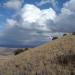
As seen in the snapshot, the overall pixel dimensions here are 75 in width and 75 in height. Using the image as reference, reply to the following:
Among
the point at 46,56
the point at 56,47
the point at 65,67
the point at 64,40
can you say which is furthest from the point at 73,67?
the point at 64,40

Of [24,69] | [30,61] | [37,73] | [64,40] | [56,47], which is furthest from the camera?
[64,40]

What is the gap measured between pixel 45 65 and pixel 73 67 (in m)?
3.22

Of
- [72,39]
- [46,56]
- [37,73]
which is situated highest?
[72,39]

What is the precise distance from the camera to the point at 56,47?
35781mm

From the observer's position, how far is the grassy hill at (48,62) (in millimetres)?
27561

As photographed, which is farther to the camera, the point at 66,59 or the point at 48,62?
the point at 48,62

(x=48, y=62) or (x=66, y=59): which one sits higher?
(x=66, y=59)

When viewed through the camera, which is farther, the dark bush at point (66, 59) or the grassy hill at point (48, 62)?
the dark bush at point (66, 59)

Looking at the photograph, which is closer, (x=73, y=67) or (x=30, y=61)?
(x=73, y=67)

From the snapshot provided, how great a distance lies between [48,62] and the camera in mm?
30562

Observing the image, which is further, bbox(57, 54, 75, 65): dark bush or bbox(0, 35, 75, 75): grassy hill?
bbox(57, 54, 75, 65): dark bush

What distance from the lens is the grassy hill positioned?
27.6 meters

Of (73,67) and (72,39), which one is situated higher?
(72,39)

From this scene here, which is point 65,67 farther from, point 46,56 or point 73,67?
point 46,56
